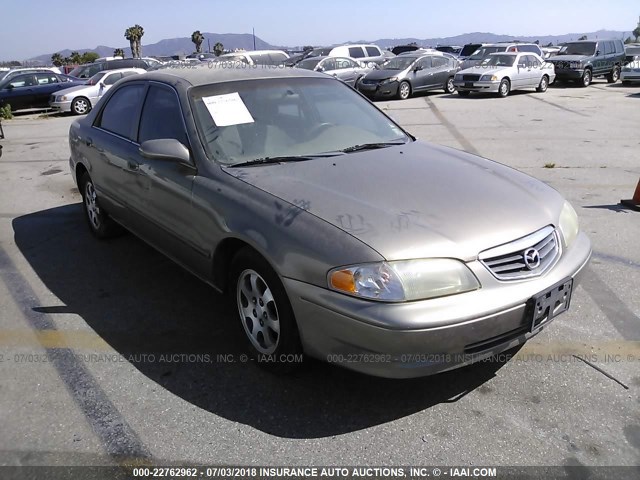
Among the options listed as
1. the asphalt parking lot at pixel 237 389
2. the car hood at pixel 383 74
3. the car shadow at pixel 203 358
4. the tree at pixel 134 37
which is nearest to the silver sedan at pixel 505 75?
the car hood at pixel 383 74

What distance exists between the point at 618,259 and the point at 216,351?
11.1 ft

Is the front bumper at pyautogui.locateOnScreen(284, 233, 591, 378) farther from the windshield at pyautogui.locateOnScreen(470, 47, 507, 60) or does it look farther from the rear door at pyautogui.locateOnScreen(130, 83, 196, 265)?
the windshield at pyautogui.locateOnScreen(470, 47, 507, 60)

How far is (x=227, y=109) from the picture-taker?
3629mm

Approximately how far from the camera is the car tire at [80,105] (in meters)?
17.3

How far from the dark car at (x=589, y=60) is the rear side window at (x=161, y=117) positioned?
21.3 metres

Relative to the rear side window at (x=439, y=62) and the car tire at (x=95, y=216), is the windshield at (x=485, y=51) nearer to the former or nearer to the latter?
the rear side window at (x=439, y=62)

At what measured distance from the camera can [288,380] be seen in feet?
10.0

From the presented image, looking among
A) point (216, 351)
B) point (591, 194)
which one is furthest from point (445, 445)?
point (591, 194)

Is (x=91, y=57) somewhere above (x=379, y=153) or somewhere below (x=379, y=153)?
above

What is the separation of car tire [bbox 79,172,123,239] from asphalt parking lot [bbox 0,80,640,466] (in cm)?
22

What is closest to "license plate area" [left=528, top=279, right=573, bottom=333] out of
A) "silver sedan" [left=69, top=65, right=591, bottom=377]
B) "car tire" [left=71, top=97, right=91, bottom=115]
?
"silver sedan" [left=69, top=65, right=591, bottom=377]

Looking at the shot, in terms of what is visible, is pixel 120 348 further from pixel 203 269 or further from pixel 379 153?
pixel 379 153

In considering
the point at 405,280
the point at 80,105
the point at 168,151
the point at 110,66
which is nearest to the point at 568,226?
the point at 405,280

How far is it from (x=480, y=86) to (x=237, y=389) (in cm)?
1729
